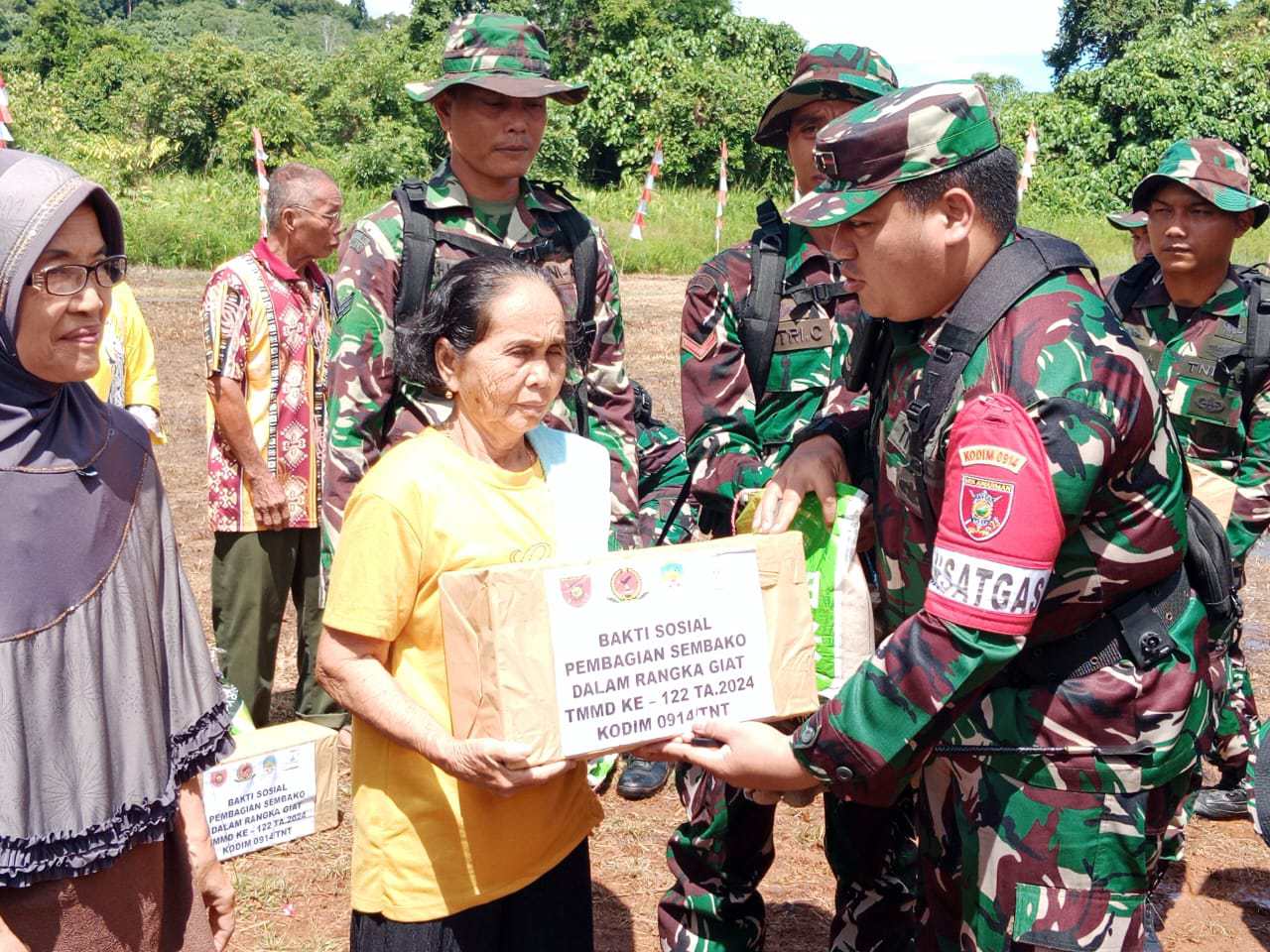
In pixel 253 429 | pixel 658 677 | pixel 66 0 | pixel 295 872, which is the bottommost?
pixel 295 872

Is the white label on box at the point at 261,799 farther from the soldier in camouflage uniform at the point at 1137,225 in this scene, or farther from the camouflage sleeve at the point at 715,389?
the soldier in camouflage uniform at the point at 1137,225

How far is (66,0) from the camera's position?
132 ft

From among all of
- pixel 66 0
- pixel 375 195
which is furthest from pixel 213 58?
pixel 66 0

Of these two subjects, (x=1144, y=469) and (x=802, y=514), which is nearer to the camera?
(x=1144, y=469)

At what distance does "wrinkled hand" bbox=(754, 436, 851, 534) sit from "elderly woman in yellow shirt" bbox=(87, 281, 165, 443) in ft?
10.4

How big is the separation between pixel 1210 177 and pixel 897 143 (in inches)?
126

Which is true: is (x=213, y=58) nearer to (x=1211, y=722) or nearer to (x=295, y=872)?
(x=295, y=872)

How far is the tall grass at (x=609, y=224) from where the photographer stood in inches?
714

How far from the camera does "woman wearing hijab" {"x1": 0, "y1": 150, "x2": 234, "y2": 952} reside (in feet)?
6.47

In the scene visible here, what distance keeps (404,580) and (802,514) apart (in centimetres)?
86

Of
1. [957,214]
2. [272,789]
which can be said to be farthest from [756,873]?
[272,789]

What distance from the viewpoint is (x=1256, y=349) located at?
14.9ft

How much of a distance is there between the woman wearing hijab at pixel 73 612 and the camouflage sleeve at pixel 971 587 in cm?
121

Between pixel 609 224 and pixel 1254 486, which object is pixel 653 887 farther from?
pixel 609 224
